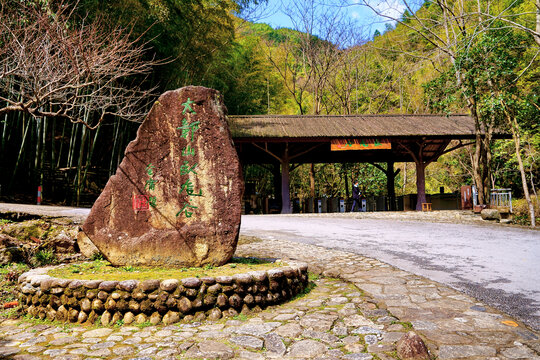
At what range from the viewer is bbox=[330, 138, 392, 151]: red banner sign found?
1483 cm

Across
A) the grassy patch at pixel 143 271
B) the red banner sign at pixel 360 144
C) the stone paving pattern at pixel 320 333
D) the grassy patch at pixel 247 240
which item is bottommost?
the stone paving pattern at pixel 320 333

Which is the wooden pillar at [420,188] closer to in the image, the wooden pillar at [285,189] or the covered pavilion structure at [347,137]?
the covered pavilion structure at [347,137]

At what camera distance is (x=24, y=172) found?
12.6 m

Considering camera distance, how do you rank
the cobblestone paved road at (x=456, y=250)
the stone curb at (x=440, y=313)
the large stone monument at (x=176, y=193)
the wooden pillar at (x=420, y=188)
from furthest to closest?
the wooden pillar at (x=420, y=188) < the large stone monument at (x=176, y=193) < the cobblestone paved road at (x=456, y=250) < the stone curb at (x=440, y=313)

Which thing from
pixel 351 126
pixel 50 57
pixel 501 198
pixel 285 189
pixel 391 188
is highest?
pixel 351 126

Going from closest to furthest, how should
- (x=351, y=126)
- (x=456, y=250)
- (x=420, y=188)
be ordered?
(x=456, y=250) → (x=420, y=188) → (x=351, y=126)

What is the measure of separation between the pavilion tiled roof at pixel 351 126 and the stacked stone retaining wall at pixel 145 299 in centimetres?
1078

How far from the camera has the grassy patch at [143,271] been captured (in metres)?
4.00

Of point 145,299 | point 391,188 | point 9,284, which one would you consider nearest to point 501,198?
point 391,188

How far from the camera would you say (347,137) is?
584 inches

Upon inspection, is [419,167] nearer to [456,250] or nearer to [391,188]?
[391,188]

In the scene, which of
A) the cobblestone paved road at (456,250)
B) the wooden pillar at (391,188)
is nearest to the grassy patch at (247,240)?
the cobblestone paved road at (456,250)

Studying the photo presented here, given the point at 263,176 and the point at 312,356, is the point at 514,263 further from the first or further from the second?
the point at 263,176

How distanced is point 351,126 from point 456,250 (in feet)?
33.4
